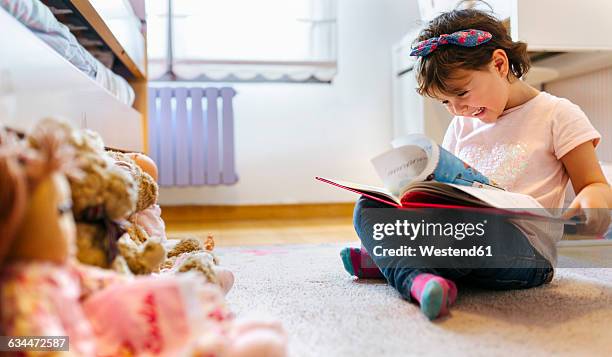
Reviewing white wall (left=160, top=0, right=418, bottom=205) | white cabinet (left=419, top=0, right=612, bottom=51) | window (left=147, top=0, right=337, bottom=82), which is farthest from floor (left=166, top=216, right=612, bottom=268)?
window (left=147, top=0, right=337, bottom=82)

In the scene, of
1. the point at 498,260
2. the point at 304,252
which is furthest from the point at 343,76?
the point at 498,260

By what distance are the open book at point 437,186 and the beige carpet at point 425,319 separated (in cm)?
13

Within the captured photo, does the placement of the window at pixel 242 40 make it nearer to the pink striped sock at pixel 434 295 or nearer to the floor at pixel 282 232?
the floor at pixel 282 232

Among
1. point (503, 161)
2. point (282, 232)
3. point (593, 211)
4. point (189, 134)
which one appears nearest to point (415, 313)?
point (593, 211)

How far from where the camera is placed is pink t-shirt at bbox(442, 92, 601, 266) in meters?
0.78

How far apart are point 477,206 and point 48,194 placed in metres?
0.45

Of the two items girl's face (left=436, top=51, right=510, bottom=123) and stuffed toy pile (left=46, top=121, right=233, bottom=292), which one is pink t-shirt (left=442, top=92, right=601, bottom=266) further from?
stuffed toy pile (left=46, top=121, right=233, bottom=292)

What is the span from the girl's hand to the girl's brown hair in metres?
0.28

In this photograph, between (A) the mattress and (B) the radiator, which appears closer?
(A) the mattress

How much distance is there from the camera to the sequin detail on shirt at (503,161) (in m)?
0.84

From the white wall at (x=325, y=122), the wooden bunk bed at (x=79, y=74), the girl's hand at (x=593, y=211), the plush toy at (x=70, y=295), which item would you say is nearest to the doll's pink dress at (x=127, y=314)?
the plush toy at (x=70, y=295)

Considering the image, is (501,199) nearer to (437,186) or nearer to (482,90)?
(437,186)

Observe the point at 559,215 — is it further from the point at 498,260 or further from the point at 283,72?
the point at 283,72

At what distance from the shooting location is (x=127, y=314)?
0.36 m
